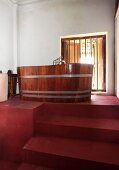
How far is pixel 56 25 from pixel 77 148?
10.3 ft

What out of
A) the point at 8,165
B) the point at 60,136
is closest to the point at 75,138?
the point at 60,136

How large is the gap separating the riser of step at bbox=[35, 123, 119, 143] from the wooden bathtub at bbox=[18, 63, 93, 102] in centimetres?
66

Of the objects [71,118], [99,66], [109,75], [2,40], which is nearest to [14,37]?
[2,40]

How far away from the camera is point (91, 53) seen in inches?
153

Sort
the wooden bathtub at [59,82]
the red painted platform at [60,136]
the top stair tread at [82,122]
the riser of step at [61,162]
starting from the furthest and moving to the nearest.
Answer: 1. the wooden bathtub at [59,82]
2. the top stair tread at [82,122]
3. the red painted platform at [60,136]
4. the riser of step at [61,162]

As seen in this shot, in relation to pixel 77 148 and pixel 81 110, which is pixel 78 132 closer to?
pixel 77 148

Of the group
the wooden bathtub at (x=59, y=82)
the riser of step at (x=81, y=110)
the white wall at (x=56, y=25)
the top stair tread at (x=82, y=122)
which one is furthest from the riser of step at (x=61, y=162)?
the white wall at (x=56, y=25)

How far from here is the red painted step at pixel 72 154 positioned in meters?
1.50

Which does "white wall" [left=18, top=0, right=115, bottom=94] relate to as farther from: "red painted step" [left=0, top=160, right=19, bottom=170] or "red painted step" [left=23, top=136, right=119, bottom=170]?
"red painted step" [left=0, top=160, right=19, bottom=170]

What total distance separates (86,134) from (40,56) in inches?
106

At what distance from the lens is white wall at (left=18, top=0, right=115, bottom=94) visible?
3.65m

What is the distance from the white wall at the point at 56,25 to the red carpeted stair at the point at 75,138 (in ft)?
5.09

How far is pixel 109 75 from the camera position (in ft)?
12.0

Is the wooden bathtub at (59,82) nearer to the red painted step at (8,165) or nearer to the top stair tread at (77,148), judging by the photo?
the top stair tread at (77,148)
